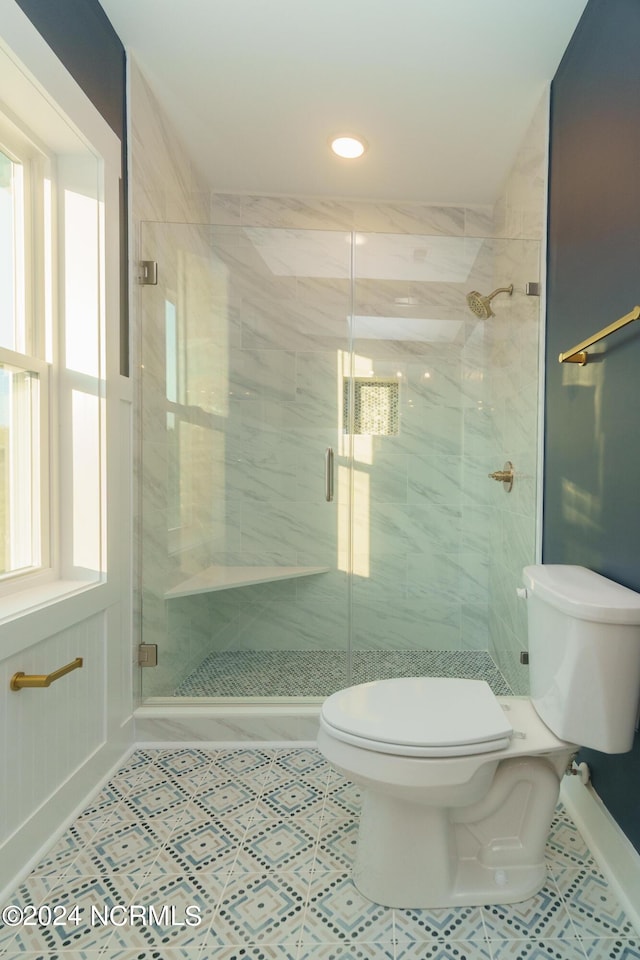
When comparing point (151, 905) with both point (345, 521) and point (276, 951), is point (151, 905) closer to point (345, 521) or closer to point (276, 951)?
point (276, 951)

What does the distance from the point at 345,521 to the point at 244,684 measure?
2.61 ft

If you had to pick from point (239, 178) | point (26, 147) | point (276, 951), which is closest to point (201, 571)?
point (276, 951)

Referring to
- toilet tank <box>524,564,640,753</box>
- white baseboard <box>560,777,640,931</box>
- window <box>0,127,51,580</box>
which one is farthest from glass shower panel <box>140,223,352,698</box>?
toilet tank <box>524,564,640,753</box>

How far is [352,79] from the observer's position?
5.98ft

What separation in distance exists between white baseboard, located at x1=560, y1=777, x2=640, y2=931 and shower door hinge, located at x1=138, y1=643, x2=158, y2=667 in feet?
4.85

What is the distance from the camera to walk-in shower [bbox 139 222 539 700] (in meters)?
2.12

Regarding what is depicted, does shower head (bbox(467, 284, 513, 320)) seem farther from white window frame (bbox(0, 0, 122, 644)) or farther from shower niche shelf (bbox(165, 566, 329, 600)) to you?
white window frame (bbox(0, 0, 122, 644))

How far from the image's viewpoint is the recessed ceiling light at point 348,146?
215cm

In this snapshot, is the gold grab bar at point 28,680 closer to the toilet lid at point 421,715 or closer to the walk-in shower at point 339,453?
the toilet lid at point 421,715

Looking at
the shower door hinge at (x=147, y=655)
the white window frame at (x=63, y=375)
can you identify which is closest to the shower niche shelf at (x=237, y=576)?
the shower door hinge at (x=147, y=655)

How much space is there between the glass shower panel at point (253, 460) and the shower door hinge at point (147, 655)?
8cm

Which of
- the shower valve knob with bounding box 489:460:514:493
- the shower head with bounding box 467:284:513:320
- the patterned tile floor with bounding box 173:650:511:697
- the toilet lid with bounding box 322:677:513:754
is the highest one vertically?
the shower head with bounding box 467:284:513:320

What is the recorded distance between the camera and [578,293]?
5.15 feet

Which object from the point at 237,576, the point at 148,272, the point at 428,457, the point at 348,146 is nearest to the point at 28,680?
the point at 237,576
